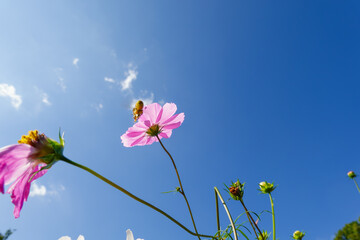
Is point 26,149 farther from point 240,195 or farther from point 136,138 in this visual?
point 240,195

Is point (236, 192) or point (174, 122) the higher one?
point (174, 122)

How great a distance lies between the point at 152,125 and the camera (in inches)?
32.2

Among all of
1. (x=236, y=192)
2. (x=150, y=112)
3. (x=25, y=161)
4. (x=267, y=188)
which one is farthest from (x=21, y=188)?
(x=267, y=188)

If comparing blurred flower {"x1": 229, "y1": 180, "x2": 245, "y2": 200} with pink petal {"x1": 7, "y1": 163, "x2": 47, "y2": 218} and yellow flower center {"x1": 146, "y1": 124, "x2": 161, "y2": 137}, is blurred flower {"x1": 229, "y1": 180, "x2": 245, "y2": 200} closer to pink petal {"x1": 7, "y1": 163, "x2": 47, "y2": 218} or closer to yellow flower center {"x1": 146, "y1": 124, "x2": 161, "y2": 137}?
yellow flower center {"x1": 146, "y1": 124, "x2": 161, "y2": 137}

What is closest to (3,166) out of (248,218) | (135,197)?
(135,197)

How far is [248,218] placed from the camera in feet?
2.05

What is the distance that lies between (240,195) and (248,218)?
0.69 feet

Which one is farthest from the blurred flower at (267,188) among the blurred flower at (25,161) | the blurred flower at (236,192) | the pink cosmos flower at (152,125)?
the blurred flower at (25,161)

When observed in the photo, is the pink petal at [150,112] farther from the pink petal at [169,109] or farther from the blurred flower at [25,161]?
the blurred flower at [25,161]

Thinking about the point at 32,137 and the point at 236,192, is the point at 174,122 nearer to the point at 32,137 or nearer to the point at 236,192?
the point at 236,192

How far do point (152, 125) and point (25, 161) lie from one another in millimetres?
434

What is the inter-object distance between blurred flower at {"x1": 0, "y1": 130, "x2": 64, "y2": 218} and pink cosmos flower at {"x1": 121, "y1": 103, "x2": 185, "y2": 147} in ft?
1.11

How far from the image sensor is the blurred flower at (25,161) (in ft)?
1.32

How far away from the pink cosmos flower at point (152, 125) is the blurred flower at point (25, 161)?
13.3 inches
